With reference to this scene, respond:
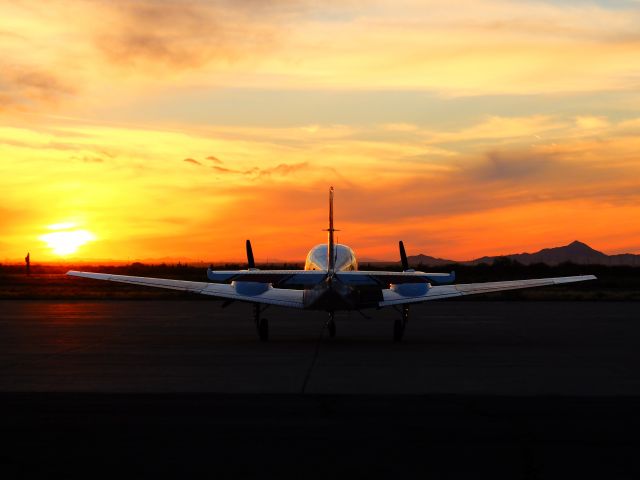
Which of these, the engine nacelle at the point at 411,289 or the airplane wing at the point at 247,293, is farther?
the engine nacelle at the point at 411,289

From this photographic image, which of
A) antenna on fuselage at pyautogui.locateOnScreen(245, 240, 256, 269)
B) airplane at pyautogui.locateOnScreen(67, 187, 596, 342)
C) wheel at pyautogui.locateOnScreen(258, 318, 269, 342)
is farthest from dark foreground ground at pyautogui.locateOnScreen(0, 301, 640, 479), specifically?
antenna on fuselage at pyautogui.locateOnScreen(245, 240, 256, 269)

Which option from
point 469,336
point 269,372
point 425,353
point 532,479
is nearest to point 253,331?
point 469,336

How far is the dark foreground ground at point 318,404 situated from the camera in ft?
36.7

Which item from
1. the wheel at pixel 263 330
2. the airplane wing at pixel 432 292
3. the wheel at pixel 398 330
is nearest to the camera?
the wheel at pixel 398 330

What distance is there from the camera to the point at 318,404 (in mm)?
16219

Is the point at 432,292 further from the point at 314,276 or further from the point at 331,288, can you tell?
the point at 331,288

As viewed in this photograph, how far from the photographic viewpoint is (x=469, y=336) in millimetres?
33500

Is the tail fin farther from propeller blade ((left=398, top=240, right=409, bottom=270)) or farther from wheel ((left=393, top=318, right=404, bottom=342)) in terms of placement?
propeller blade ((left=398, top=240, right=409, bottom=270))

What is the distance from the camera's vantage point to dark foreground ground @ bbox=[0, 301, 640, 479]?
441 inches

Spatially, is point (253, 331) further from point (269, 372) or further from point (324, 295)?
point (269, 372)

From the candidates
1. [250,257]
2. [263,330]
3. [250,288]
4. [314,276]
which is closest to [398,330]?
[314,276]

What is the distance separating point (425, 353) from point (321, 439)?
14.3 metres

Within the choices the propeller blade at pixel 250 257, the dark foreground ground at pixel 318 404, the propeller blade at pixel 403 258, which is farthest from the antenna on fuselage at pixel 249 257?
the dark foreground ground at pixel 318 404

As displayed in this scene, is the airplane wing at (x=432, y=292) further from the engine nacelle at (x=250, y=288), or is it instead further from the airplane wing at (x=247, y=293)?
the engine nacelle at (x=250, y=288)
